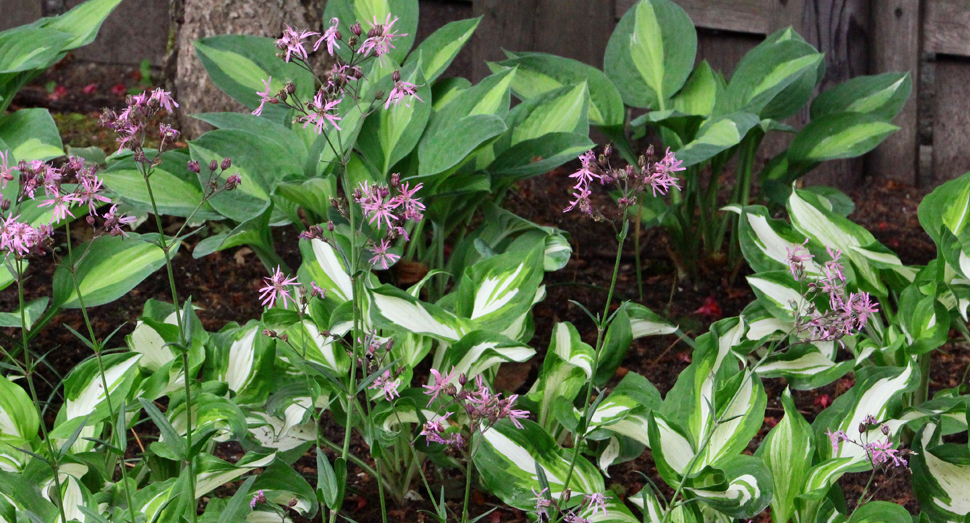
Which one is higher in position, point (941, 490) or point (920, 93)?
point (920, 93)

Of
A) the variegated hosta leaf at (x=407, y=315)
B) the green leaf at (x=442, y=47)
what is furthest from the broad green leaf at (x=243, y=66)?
the variegated hosta leaf at (x=407, y=315)

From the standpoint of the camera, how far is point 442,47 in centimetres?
264

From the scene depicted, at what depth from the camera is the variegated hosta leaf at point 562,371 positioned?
1.89 meters

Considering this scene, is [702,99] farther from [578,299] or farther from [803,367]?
[803,367]

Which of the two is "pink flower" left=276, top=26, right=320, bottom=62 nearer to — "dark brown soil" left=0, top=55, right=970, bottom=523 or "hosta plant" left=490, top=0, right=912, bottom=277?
"dark brown soil" left=0, top=55, right=970, bottom=523

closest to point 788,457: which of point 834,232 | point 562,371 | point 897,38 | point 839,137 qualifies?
point 562,371

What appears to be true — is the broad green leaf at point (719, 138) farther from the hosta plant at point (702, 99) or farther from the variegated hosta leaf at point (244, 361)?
the variegated hosta leaf at point (244, 361)

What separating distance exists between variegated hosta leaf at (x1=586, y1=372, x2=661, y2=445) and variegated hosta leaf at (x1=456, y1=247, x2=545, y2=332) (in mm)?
254

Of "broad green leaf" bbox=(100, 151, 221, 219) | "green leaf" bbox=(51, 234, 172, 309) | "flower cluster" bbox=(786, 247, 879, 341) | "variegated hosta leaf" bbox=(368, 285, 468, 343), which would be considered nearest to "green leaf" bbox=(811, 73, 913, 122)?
"flower cluster" bbox=(786, 247, 879, 341)

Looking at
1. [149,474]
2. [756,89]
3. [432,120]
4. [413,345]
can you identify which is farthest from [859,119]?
[149,474]

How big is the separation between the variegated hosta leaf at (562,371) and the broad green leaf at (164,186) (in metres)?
0.90

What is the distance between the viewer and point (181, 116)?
134 inches

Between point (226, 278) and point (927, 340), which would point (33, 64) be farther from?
point (927, 340)

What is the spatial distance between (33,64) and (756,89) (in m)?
1.95
